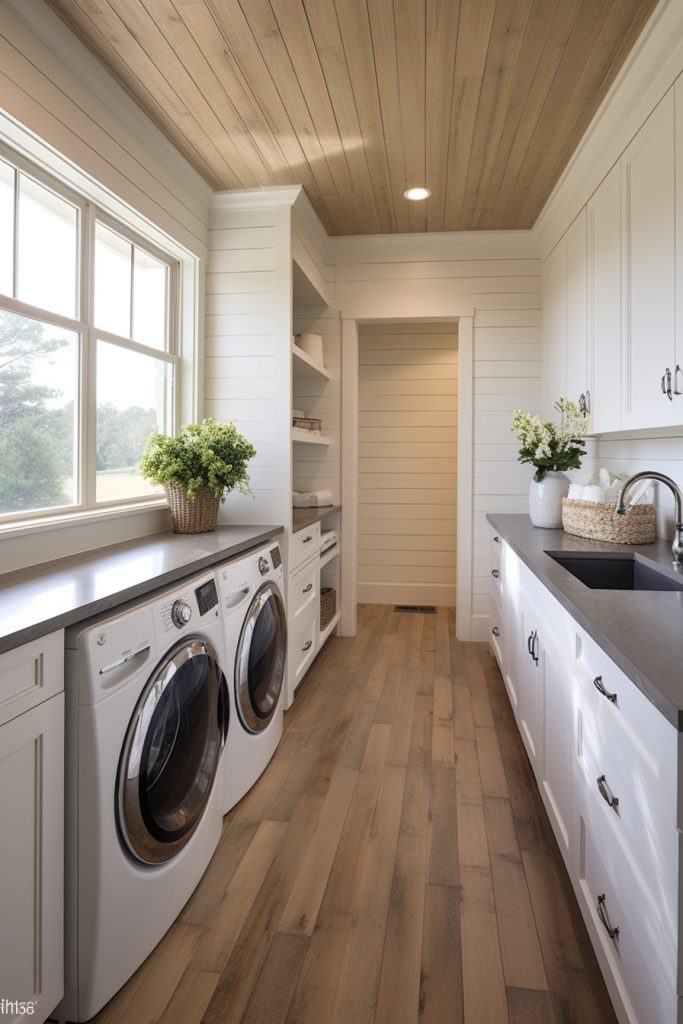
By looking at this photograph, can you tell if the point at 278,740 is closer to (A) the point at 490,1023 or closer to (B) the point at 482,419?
(A) the point at 490,1023

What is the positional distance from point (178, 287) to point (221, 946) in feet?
9.17

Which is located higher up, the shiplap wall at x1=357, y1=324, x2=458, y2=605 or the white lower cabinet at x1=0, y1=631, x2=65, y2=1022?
the shiplap wall at x1=357, y1=324, x2=458, y2=605

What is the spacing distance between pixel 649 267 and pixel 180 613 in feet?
6.42

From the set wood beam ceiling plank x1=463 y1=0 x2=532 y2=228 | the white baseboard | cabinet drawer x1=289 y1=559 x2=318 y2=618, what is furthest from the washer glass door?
the white baseboard

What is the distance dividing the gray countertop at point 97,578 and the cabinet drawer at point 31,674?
3 centimetres

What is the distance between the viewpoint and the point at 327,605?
4.05 m

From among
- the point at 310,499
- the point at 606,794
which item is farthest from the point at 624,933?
the point at 310,499

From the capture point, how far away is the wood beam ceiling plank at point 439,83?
78.1 inches

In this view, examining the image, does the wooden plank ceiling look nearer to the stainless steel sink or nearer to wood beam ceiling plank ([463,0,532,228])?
wood beam ceiling plank ([463,0,532,228])

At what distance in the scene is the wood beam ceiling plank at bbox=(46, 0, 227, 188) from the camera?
6.42ft

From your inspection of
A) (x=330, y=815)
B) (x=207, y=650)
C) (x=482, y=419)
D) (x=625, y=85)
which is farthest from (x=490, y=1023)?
(x=482, y=419)

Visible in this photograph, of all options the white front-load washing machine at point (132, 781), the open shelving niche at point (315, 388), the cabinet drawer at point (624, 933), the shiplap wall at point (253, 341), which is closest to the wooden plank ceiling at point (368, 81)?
the shiplap wall at point (253, 341)

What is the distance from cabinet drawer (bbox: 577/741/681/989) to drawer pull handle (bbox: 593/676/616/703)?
12cm

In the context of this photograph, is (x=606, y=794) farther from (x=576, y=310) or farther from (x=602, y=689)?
(x=576, y=310)
